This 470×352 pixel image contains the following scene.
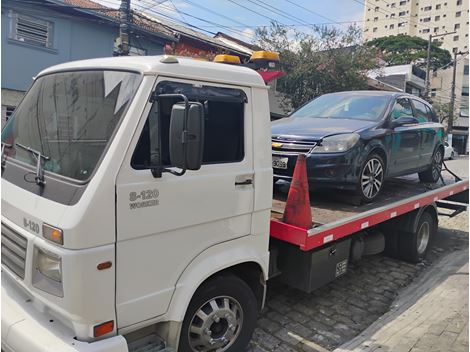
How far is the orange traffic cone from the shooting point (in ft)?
11.6

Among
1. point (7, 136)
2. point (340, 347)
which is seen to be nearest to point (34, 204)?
point (7, 136)

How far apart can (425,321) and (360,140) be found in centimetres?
198

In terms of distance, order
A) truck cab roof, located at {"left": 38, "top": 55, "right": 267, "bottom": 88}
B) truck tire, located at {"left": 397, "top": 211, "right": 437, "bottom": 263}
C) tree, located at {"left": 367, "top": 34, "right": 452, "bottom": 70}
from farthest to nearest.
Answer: tree, located at {"left": 367, "top": 34, "right": 452, "bottom": 70}, truck tire, located at {"left": 397, "top": 211, "right": 437, "bottom": 263}, truck cab roof, located at {"left": 38, "top": 55, "right": 267, "bottom": 88}

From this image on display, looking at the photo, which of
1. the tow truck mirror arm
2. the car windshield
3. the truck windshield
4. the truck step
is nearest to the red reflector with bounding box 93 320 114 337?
the truck step

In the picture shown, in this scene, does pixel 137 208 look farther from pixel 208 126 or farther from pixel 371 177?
pixel 371 177

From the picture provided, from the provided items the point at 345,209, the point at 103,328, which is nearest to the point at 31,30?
the point at 345,209

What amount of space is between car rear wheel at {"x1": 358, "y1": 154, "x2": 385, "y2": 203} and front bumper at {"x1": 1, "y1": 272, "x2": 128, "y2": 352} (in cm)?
323

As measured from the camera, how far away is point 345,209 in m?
4.52

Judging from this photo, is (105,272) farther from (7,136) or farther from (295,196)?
(295,196)

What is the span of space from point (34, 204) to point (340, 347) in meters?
2.87

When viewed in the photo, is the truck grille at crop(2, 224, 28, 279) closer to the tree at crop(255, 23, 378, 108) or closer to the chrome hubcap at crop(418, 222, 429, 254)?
the chrome hubcap at crop(418, 222, 429, 254)

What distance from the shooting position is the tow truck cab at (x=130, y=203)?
2.34 m

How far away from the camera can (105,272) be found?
2.37m

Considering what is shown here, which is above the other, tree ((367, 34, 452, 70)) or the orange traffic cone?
tree ((367, 34, 452, 70))
